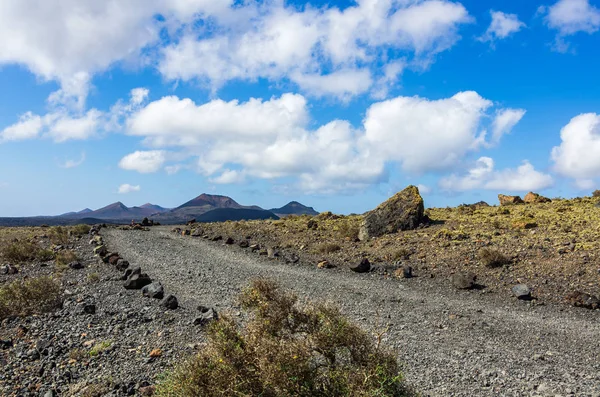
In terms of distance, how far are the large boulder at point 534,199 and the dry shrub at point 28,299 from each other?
1349 inches

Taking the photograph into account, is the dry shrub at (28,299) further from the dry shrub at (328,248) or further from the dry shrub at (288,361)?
the dry shrub at (328,248)

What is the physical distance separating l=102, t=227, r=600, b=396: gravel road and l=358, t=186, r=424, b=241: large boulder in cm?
656

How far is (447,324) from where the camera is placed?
413 inches

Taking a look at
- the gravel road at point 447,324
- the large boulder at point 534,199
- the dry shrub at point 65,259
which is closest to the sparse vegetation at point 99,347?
the gravel road at point 447,324

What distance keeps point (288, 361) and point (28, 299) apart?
10.6m

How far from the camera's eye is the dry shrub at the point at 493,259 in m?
16.2

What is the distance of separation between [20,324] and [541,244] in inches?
731

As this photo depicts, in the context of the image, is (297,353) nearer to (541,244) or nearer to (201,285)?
(201,285)

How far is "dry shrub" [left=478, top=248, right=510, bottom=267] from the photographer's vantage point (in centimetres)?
1625

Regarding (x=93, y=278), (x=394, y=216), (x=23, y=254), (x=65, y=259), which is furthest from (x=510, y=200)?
(x=23, y=254)

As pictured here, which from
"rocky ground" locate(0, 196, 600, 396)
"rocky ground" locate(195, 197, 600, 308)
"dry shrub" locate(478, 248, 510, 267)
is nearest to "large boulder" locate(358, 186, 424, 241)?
"rocky ground" locate(195, 197, 600, 308)

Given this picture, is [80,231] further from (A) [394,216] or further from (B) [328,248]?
(A) [394,216]

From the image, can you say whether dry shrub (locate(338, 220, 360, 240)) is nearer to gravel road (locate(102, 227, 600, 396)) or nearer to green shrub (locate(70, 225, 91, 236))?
gravel road (locate(102, 227, 600, 396))

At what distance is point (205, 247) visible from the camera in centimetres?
2495
